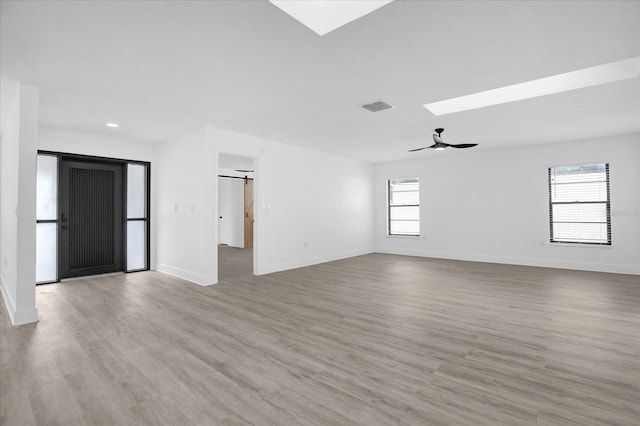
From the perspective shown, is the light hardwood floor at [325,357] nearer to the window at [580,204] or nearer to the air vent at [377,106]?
the window at [580,204]

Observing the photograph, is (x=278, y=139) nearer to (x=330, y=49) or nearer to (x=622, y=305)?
(x=330, y=49)

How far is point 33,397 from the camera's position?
195 cm

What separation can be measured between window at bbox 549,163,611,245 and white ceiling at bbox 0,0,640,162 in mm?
1459

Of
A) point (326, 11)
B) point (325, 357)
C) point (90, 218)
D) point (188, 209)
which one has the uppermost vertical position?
point (326, 11)

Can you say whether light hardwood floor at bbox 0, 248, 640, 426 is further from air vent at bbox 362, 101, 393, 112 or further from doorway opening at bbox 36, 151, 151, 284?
air vent at bbox 362, 101, 393, 112

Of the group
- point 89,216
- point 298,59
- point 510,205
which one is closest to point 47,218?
point 89,216

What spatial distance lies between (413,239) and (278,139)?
183 inches

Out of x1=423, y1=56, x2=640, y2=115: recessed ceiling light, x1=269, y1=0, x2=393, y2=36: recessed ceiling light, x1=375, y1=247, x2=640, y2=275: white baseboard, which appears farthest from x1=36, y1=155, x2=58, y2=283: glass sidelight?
x1=375, y1=247, x2=640, y2=275: white baseboard

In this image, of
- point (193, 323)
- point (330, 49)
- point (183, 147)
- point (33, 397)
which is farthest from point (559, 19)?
point (183, 147)

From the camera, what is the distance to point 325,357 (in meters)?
2.46

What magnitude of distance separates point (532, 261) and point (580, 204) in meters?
1.46

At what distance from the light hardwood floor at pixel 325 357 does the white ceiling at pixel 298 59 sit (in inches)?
101

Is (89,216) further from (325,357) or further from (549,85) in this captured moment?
(549,85)

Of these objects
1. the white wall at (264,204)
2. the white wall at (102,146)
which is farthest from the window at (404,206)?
the white wall at (102,146)
